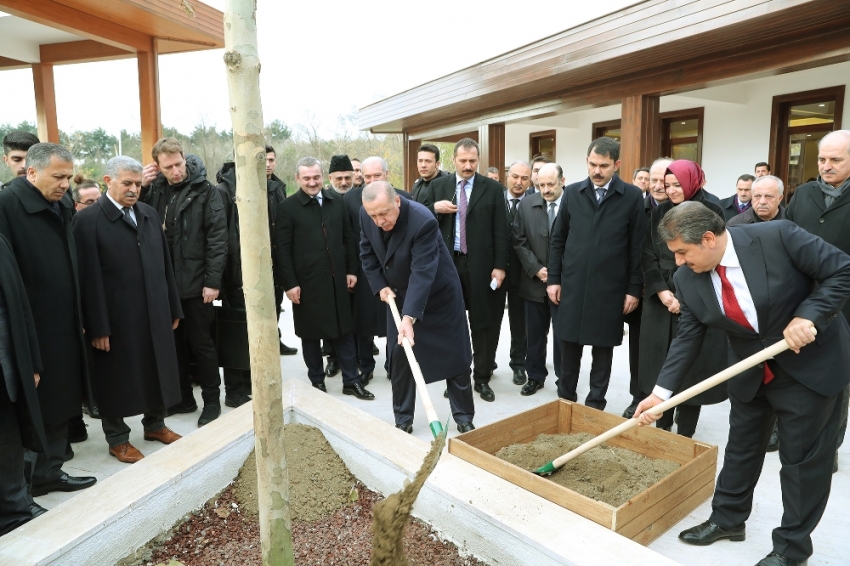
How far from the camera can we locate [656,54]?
7.06 metres

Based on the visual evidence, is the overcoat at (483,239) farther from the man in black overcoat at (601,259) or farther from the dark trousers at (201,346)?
the dark trousers at (201,346)

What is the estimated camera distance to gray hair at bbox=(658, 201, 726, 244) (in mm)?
2473

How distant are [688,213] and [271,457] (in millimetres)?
1893

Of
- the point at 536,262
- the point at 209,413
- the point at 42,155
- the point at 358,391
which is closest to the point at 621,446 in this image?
the point at 536,262

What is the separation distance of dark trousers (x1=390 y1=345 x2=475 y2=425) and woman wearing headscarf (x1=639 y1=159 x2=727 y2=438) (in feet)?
4.04

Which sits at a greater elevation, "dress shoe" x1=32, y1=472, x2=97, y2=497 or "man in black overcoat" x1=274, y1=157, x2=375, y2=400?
"man in black overcoat" x1=274, y1=157, x2=375, y2=400

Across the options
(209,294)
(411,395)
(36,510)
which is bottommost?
(36,510)

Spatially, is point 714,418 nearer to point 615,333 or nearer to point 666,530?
point 615,333

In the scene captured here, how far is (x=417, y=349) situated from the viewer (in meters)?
3.99

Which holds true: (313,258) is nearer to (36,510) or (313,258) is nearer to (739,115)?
(36,510)

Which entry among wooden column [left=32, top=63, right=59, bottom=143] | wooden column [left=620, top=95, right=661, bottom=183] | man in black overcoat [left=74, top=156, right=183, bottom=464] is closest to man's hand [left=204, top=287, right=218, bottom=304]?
man in black overcoat [left=74, top=156, right=183, bottom=464]

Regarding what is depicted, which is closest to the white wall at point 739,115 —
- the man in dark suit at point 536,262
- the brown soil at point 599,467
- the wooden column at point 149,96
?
the man in dark suit at point 536,262

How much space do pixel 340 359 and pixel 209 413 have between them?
1.17 metres

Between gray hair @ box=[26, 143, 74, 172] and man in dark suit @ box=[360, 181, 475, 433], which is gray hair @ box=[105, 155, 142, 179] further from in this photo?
man in dark suit @ box=[360, 181, 475, 433]
